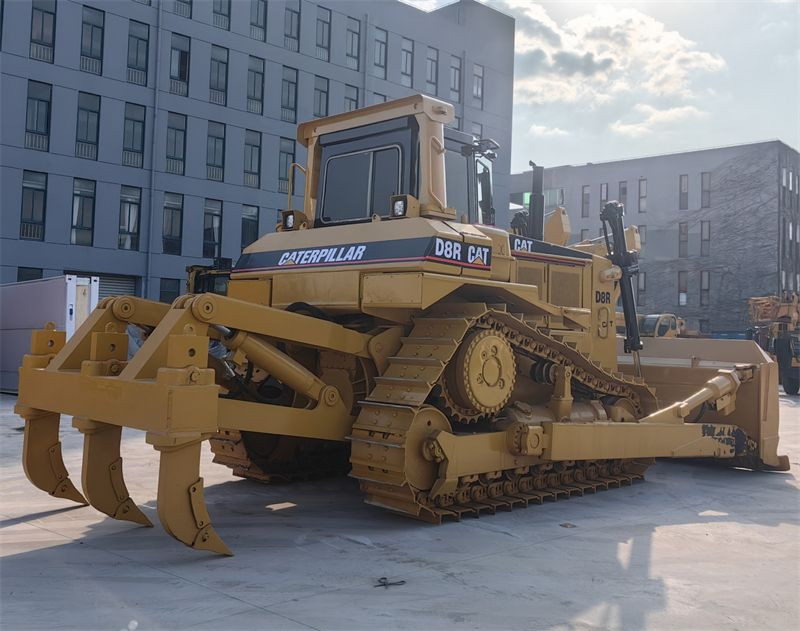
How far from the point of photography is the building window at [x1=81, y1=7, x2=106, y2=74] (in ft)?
84.9

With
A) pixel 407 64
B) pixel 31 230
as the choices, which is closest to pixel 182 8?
pixel 31 230

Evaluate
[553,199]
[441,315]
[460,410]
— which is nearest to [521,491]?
[460,410]

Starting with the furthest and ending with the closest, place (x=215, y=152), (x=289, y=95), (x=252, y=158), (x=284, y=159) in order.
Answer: (x=284, y=159) → (x=289, y=95) → (x=252, y=158) → (x=215, y=152)

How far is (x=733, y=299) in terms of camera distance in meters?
44.8

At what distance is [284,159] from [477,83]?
1119 cm

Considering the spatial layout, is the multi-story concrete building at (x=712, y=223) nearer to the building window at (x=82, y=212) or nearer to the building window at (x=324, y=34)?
the building window at (x=324, y=34)

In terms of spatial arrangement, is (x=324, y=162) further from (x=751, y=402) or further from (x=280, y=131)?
(x=280, y=131)

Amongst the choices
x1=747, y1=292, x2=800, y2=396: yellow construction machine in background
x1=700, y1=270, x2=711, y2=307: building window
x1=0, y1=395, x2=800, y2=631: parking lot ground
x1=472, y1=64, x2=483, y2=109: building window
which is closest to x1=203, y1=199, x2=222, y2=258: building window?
x1=472, y1=64, x2=483, y2=109: building window

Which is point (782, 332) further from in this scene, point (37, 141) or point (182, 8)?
point (37, 141)

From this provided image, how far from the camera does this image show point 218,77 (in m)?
29.5

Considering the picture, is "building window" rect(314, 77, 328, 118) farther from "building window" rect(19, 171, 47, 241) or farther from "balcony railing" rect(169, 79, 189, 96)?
"building window" rect(19, 171, 47, 241)

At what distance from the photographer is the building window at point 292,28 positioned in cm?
3123

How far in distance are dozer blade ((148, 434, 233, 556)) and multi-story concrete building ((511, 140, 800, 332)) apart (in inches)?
1509

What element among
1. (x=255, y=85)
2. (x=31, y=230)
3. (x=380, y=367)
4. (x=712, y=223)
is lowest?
(x=380, y=367)
